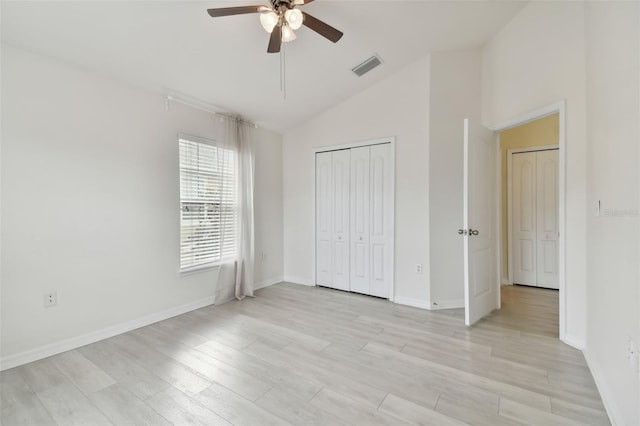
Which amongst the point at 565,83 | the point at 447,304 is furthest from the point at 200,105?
the point at 447,304

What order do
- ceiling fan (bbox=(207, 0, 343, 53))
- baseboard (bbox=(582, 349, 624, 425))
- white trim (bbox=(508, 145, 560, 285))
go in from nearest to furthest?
baseboard (bbox=(582, 349, 624, 425)) → ceiling fan (bbox=(207, 0, 343, 53)) → white trim (bbox=(508, 145, 560, 285))

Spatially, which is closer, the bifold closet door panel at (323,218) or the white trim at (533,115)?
the white trim at (533,115)

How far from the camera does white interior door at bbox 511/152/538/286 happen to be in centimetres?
425

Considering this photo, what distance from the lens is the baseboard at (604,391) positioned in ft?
4.86

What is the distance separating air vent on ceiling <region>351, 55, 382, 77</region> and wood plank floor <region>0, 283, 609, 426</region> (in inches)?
118

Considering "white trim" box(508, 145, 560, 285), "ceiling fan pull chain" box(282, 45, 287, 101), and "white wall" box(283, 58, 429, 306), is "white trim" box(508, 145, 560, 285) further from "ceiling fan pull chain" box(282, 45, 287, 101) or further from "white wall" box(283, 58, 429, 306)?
"ceiling fan pull chain" box(282, 45, 287, 101)

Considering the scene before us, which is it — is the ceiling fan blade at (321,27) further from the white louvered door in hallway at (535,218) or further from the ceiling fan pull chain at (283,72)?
the white louvered door in hallway at (535,218)

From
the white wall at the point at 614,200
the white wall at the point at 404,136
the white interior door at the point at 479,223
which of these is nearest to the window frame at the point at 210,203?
the white wall at the point at 404,136

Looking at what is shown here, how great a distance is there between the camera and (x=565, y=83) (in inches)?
96.1

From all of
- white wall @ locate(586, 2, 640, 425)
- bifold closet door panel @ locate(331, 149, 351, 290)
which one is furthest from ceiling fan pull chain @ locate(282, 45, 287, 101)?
white wall @ locate(586, 2, 640, 425)

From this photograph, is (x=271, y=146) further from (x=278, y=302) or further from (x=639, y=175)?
(x=639, y=175)

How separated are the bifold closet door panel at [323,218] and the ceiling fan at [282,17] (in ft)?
7.17

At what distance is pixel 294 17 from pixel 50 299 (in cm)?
302

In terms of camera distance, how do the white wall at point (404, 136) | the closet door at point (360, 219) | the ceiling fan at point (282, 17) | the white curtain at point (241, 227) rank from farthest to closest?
the closet door at point (360, 219), the white curtain at point (241, 227), the white wall at point (404, 136), the ceiling fan at point (282, 17)
